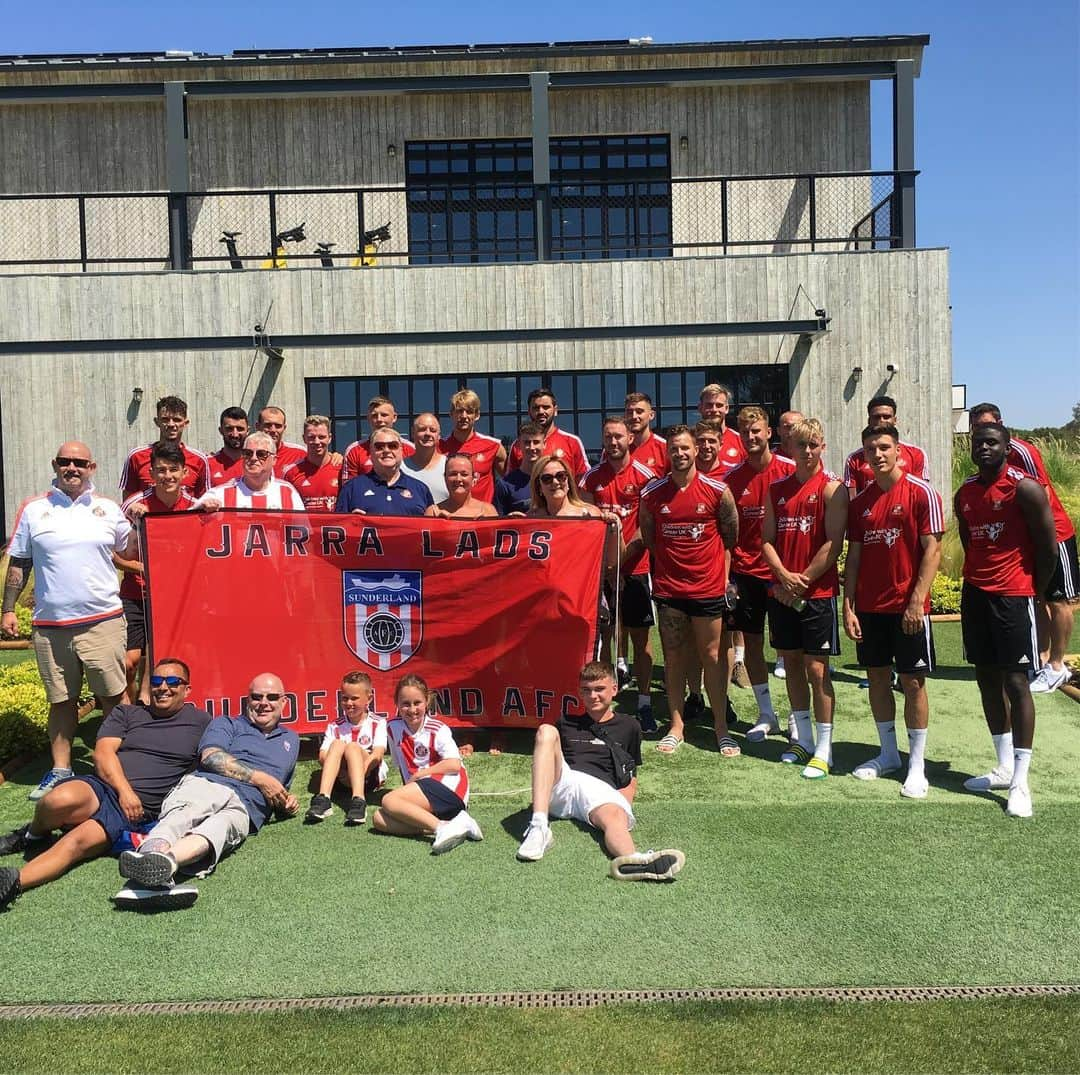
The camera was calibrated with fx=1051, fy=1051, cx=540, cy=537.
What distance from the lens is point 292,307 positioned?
14242 mm

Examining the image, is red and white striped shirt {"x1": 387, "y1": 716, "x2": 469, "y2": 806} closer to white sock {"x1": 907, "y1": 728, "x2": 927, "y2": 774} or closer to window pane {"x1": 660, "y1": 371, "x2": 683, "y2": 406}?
white sock {"x1": 907, "y1": 728, "x2": 927, "y2": 774}

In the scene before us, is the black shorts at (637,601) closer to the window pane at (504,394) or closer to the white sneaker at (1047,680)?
the white sneaker at (1047,680)

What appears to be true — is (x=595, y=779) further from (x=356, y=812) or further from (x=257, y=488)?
(x=257, y=488)

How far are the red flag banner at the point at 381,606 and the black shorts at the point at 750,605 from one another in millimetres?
1089

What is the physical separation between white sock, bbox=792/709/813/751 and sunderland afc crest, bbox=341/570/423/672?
8.28ft

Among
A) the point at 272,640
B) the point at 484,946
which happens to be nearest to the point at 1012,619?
the point at 484,946

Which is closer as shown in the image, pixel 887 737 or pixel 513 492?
pixel 887 737

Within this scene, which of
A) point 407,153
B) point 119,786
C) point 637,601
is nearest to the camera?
point 119,786

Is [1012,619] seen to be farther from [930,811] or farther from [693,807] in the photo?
[693,807]

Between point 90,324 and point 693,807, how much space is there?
1169cm

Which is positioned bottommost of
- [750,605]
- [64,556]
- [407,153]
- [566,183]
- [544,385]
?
[750,605]

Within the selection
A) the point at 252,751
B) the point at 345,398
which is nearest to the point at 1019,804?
the point at 252,751

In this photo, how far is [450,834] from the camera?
17.1ft

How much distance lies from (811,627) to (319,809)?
10.2ft
